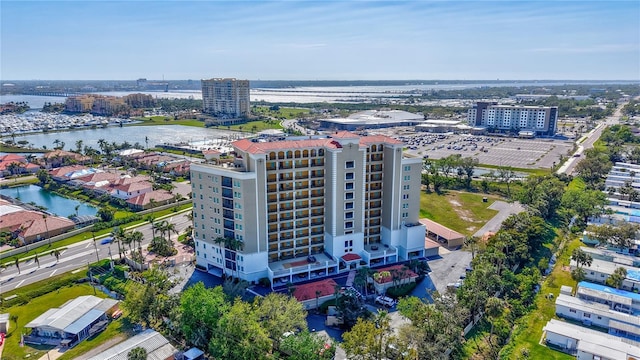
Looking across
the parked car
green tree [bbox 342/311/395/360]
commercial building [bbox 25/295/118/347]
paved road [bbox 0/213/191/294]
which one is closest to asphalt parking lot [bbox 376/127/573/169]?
the parked car

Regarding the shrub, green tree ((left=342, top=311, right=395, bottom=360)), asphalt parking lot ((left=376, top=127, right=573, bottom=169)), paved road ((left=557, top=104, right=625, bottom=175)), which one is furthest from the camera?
asphalt parking lot ((left=376, top=127, right=573, bottom=169))

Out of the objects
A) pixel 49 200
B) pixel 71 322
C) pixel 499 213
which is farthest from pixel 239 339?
pixel 49 200

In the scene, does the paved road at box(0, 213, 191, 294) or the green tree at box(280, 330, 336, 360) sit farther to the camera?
the paved road at box(0, 213, 191, 294)

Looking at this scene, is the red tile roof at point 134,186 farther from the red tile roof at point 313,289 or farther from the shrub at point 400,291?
the shrub at point 400,291

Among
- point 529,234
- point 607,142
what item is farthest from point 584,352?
point 607,142

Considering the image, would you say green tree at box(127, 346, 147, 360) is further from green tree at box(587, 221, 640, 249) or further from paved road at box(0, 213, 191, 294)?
green tree at box(587, 221, 640, 249)

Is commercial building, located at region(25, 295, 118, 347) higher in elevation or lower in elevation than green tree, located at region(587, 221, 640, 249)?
lower

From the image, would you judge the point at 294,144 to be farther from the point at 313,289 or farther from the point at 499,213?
the point at 499,213

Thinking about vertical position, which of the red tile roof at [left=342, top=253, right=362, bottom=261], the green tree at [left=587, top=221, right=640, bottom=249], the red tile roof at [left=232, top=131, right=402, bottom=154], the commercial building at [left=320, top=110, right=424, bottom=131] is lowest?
the red tile roof at [left=342, top=253, right=362, bottom=261]

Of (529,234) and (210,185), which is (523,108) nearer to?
(529,234)
